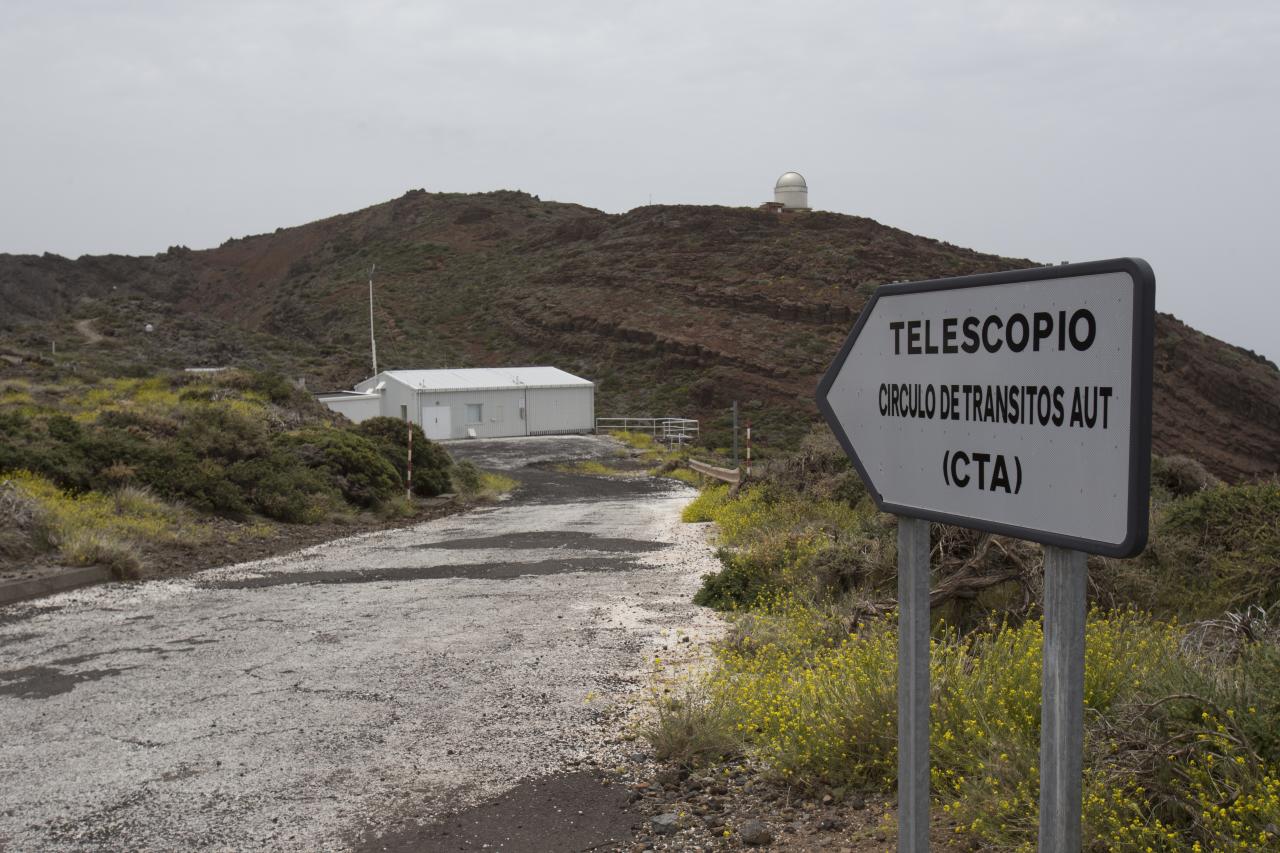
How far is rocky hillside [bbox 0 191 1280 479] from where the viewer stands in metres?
63.7

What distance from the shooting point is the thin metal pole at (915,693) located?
2842 mm

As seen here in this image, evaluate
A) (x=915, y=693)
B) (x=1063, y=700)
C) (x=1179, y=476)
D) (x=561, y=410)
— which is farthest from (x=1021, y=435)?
(x=561, y=410)

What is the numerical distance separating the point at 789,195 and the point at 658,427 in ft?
147

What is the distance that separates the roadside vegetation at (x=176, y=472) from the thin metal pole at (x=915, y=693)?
10718mm

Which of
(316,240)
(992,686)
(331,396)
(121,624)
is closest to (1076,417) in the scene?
(992,686)

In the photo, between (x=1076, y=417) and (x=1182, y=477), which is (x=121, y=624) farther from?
(x=1182, y=477)

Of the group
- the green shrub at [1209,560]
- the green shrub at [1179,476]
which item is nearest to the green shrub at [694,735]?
the green shrub at [1209,560]

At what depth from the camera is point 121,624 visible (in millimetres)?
9109

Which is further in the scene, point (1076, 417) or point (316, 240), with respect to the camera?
point (316, 240)

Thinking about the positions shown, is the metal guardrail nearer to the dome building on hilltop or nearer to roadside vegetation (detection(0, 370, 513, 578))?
roadside vegetation (detection(0, 370, 513, 578))

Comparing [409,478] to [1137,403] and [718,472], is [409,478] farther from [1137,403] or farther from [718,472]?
[1137,403]

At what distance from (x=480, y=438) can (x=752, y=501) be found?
113 ft

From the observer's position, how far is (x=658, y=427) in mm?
54844

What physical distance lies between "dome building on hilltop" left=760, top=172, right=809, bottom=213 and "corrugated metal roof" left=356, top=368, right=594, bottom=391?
43440 mm
